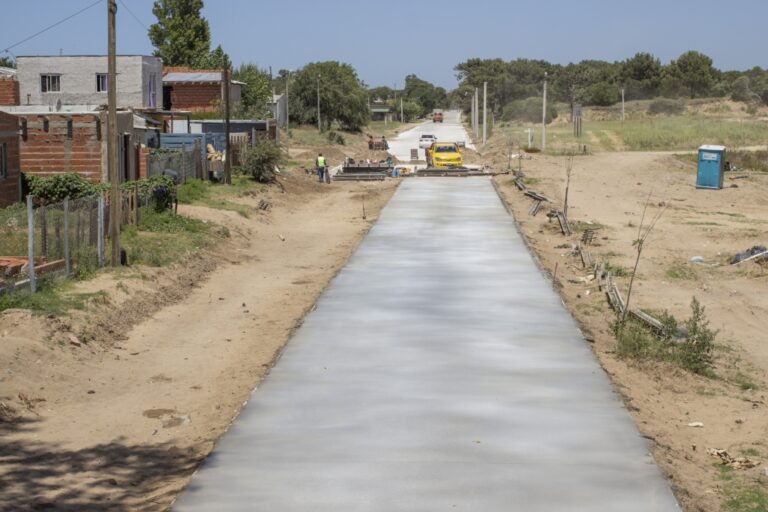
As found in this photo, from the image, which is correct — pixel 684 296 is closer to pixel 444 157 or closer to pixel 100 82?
pixel 444 157

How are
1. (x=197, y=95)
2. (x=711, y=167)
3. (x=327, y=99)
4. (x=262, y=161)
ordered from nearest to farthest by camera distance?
(x=262, y=161)
(x=711, y=167)
(x=197, y=95)
(x=327, y=99)

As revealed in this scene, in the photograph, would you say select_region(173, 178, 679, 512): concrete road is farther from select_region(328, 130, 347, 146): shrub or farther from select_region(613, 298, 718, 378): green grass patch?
select_region(328, 130, 347, 146): shrub

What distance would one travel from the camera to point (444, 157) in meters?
61.2

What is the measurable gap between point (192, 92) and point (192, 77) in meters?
1.16

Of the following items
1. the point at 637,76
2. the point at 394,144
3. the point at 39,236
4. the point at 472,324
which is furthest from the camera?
the point at 637,76

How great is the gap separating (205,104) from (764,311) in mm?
63259

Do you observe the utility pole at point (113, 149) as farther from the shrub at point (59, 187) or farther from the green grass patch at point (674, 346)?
the green grass patch at point (674, 346)

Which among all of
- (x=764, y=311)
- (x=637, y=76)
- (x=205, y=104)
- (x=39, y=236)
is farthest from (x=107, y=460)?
(x=637, y=76)

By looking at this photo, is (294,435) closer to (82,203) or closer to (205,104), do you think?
(82,203)

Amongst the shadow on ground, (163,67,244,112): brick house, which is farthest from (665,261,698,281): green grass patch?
(163,67,244,112): brick house

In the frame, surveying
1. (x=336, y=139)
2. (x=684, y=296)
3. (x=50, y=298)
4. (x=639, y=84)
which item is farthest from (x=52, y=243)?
(x=639, y=84)

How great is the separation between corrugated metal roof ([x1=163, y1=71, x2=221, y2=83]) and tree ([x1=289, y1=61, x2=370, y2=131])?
29561mm

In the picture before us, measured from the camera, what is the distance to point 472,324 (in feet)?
59.7

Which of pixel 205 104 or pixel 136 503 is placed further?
pixel 205 104
